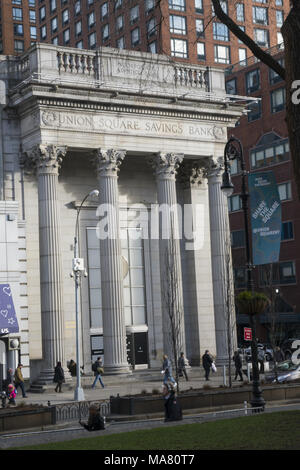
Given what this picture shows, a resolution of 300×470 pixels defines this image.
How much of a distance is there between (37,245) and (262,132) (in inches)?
1712

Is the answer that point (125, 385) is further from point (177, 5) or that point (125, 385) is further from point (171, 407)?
point (177, 5)

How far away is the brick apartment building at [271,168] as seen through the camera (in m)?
81.2

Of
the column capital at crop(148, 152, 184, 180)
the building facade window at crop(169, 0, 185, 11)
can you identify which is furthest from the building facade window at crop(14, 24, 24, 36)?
the column capital at crop(148, 152, 184, 180)

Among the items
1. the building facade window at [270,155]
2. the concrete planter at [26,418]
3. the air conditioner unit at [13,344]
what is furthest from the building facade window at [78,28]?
the concrete planter at [26,418]

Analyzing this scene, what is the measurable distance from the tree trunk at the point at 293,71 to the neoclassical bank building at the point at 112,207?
27288mm

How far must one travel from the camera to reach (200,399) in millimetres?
31438

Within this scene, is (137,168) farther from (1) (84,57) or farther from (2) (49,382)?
(2) (49,382)

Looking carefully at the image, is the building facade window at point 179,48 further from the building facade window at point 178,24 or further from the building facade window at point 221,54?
the building facade window at point 221,54

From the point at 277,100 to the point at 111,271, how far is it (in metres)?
43.4

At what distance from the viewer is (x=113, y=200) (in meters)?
48.2

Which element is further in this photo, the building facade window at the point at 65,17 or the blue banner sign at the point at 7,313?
the building facade window at the point at 65,17

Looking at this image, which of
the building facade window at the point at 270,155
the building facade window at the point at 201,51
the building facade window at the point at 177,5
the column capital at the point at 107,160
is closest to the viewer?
the column capital at the point at 107,160
